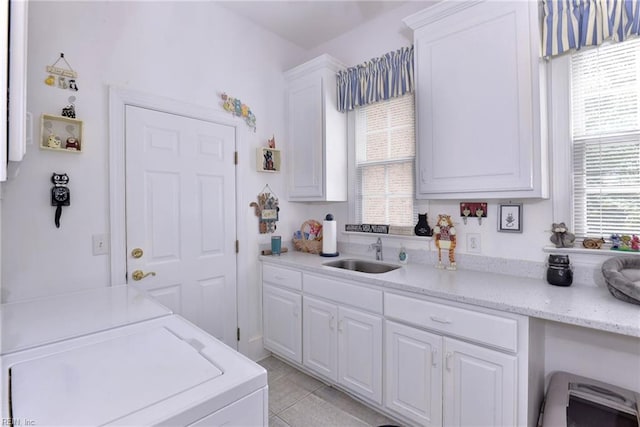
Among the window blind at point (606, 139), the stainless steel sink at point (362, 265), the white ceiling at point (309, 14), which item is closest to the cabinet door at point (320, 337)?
the stainless steel sink at point (362, 265)

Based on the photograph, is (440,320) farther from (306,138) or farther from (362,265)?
(306,138)

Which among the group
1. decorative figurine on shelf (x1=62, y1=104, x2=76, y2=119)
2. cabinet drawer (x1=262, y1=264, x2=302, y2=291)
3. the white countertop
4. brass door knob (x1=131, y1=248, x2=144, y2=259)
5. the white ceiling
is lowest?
cabinet drawer (x1=262, y1=264, x2=302, y2=291)

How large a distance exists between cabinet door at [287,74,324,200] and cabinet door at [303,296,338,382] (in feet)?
3.14

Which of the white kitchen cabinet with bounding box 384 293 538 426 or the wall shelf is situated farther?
the wall shelf

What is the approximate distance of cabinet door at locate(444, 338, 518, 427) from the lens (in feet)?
4.90

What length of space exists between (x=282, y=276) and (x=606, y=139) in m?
2.30

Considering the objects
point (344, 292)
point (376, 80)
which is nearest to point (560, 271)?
point (344, 292)

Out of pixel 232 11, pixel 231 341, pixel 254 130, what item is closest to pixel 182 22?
pixel 232 11

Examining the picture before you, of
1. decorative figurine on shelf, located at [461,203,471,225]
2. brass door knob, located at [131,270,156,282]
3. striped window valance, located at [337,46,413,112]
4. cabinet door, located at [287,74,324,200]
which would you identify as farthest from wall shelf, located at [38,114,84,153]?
decorative figurine on shelf, located at [461,203,471,225]

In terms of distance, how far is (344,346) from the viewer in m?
2.17

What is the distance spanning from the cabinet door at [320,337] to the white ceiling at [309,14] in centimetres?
236

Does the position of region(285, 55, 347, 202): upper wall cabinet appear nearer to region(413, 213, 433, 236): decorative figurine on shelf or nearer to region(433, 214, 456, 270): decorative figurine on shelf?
region(413, 213, 433, 236): decorative figurine on shelf

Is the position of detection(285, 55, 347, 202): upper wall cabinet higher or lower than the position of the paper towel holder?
higher

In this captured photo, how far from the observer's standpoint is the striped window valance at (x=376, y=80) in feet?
7.80
